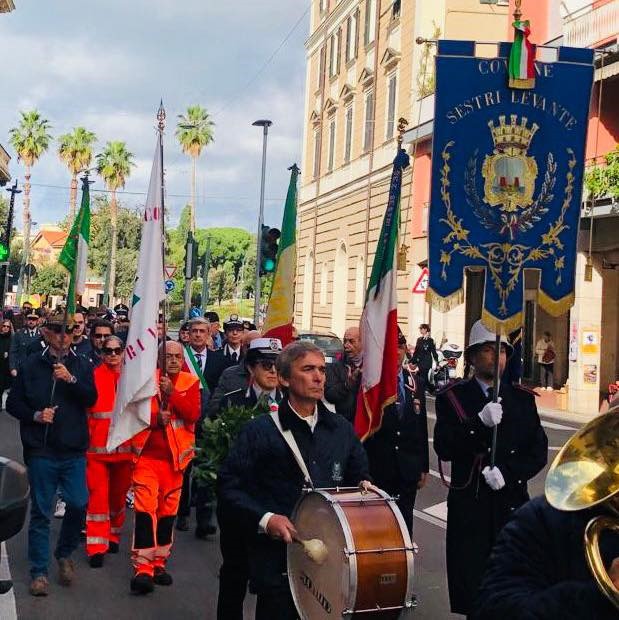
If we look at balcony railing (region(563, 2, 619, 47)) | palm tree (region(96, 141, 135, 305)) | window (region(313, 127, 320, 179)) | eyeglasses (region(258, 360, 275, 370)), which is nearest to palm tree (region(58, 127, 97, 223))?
palm tree (region(96, 141, 135, 305))

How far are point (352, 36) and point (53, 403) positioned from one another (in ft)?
122

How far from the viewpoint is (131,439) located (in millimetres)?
7262

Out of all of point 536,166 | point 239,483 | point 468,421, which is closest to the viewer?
point 239,483

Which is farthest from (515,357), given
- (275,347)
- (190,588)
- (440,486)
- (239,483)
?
(440,486)

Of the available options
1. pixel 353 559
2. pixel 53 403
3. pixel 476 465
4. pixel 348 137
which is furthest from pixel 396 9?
pixel 353 559

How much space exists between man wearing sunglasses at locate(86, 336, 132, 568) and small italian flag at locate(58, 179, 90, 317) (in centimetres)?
51

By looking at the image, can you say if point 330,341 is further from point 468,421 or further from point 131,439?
point 468,421

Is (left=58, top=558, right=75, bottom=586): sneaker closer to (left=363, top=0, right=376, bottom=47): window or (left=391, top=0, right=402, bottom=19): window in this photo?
(left=391, top=0, right=402, bottom=19): window

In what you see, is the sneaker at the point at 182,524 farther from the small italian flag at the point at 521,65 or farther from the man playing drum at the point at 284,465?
the small italian flag at the point at 521,65

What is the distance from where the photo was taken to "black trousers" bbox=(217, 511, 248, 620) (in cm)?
531

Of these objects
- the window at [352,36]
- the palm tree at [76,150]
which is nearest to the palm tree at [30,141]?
the palm tree at [76,150]

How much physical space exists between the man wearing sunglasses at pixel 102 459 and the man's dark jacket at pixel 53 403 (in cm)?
27

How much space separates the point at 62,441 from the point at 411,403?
2.45 meters

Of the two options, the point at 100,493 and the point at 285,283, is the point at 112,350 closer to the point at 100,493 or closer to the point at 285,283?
the point at 100,493
